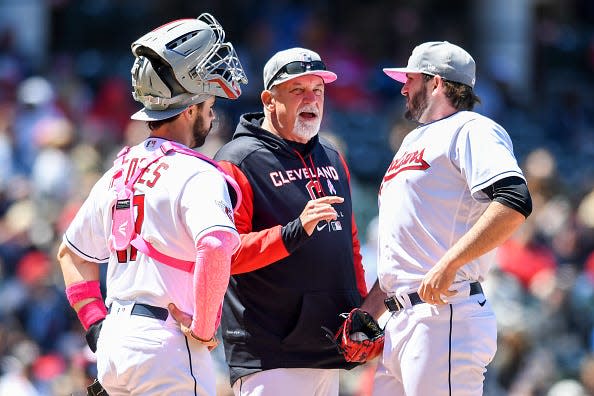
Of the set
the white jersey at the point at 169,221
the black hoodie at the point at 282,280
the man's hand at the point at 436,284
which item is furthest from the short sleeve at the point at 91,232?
the man's hand at the point at 436,284

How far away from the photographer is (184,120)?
522cm

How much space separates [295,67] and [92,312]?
144 centimetres

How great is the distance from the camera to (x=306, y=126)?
19.2 feet

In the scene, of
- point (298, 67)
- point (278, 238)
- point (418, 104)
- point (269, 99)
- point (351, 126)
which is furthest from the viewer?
point (351, 126)

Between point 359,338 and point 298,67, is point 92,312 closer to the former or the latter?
point 359,338

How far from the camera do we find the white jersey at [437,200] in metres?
5.27

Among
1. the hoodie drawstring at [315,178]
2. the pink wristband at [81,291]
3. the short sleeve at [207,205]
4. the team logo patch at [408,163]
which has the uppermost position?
the short sleeve at [207,205]

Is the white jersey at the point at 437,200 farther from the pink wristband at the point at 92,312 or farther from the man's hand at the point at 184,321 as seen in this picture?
the pink wristband at the point at 92,312

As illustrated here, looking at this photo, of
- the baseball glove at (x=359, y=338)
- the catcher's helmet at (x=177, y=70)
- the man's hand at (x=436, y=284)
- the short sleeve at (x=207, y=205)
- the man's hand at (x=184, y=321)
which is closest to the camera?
the short sleeve at (x=207, y=205)

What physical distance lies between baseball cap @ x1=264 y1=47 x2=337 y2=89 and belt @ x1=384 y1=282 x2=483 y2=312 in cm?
106

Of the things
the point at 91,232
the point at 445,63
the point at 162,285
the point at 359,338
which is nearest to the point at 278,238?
the point at 359,338

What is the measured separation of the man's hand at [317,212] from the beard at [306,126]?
583 mm

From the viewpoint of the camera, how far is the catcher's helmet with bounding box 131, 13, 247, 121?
204 inches

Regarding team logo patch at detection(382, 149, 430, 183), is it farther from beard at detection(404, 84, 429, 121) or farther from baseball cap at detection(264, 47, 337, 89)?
baseball cap at detection(264, 47, 337, 89)
